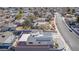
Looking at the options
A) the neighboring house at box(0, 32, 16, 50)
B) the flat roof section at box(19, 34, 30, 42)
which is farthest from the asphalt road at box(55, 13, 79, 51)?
the neighboring house at box(0, 32, 16, 50)

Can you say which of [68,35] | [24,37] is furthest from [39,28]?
[68,35]

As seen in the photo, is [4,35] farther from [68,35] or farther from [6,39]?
[68,35]

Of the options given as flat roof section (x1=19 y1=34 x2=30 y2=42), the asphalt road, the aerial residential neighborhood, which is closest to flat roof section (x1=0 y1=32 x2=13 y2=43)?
the aerial residential neighborhood

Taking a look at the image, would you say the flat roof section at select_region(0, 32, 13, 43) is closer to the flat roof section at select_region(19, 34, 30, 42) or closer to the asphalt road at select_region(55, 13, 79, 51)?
the flat roof section at select_region(19, 34, 30, 42)

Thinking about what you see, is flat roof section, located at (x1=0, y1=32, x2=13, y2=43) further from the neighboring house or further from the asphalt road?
the asphalt road

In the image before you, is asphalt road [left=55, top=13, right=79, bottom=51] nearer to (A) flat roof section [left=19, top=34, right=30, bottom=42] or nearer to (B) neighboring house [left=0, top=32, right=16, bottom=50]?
(A) flat roof section [left=19, top=34, right=30, bottom=42]

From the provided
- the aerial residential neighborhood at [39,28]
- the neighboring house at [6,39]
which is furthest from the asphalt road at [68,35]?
the neighboring house at [6,39]

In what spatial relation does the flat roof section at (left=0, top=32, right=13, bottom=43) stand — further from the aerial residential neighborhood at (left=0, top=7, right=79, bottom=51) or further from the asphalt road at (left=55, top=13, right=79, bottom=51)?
the asphalt road at (left=55, top=13, right=79, bottom=51)

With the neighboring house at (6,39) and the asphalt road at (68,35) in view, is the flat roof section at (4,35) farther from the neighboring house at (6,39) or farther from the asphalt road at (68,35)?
the asphalt road at (68,35)
